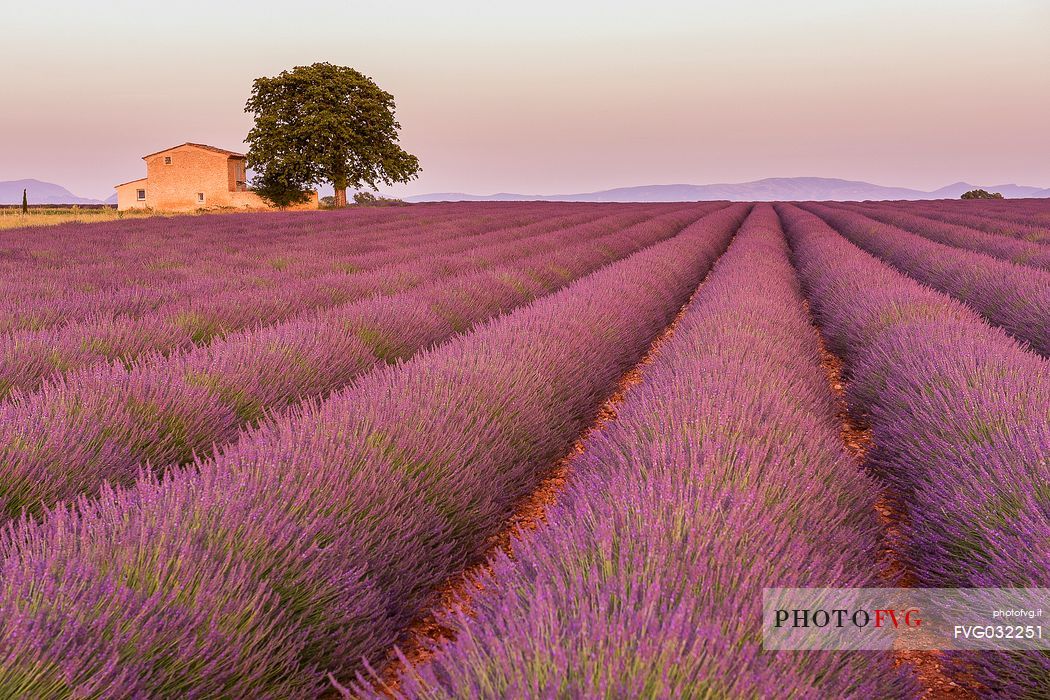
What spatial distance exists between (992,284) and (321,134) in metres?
30.1

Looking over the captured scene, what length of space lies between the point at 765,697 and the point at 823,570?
1.79 ft

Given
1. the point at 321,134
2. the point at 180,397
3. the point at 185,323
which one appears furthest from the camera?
the point at 321,134

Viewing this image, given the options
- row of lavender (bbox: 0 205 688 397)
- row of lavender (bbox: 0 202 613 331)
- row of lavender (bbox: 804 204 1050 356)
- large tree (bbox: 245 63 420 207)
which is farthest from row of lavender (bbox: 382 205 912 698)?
large tree (bbox: 245 63 420 207)

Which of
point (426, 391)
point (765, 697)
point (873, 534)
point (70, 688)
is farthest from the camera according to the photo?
point (426, 391)

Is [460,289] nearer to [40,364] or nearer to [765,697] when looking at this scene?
[40,364]

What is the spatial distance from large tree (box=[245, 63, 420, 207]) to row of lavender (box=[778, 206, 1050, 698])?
30868mm

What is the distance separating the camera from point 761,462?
181 cm

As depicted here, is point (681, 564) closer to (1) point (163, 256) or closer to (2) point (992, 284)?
(2) point (992, 284)

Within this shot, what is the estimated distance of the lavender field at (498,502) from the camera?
3.60 feet

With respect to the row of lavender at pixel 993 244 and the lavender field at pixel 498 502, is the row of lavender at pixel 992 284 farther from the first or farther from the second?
the row of lavender at pixel 993 244

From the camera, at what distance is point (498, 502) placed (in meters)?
2.52

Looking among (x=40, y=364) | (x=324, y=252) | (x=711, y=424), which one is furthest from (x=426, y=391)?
(x=324, y=252)

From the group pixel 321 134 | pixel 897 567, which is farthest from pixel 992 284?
pixel 321 134

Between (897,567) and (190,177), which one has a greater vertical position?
(190,177)
